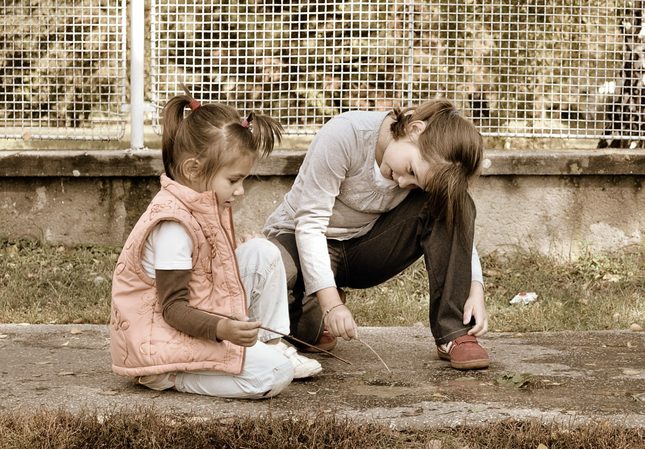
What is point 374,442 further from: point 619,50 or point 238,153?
point 619,50

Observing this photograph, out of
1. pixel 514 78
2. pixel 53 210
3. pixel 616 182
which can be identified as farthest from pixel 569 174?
pixel 53 210

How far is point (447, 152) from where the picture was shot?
11.6ft

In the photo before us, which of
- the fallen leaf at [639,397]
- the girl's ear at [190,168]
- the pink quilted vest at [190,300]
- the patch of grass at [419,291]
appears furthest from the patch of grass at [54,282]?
the fallen leaf at [639,397]

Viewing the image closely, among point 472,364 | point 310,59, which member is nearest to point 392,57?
point 310,59

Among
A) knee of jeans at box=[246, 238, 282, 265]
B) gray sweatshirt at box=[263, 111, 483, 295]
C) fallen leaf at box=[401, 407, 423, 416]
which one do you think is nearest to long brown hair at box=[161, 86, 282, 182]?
knee of jeans at box=[246, 238, 282, 265]

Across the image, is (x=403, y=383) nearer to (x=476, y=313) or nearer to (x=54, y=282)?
(x=476, y=313)

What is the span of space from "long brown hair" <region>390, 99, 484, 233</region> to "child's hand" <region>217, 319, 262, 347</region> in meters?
0.85

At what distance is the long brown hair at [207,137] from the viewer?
10.7 ft

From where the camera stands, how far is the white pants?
3281 millimetres

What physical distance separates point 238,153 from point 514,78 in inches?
137

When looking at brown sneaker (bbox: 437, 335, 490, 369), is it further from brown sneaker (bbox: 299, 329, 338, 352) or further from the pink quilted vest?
the pink quilted vest

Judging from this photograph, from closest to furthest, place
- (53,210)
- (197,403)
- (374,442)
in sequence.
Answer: (374,442)
(197,403)
(53,210)

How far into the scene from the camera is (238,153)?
328cm

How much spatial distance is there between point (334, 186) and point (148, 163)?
2453 millimetres
